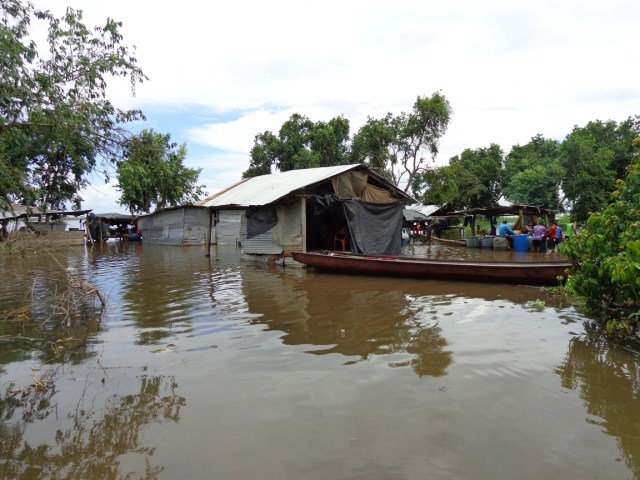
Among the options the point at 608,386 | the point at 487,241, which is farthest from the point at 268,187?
the point at 608,386

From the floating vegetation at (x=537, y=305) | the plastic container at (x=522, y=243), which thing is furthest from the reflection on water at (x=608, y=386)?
the plastic container at (x=522, y=243)

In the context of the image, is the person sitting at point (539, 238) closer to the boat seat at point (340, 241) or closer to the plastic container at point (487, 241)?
the plastic container at point (487, 241)

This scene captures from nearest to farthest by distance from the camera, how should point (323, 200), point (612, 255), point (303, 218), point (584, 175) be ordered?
point (612, 255)
point (303, 218)
point (323, 200)
point (584, 175)

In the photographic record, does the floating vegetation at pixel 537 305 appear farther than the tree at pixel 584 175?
No

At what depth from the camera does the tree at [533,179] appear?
33062 mm

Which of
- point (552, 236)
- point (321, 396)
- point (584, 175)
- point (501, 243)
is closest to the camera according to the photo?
point (321, 396)

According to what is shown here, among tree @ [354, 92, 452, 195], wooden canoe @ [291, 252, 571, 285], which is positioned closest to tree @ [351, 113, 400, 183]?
tree @ [354, 92, 452, 195]

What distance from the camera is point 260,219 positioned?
15.8 metres

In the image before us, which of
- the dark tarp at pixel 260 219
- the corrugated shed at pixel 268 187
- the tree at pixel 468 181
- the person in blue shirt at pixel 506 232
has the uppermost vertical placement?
the tree at pixel 468 181

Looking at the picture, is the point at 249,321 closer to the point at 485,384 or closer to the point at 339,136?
the point at 485,384

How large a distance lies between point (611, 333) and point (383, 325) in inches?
119

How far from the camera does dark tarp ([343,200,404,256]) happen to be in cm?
1445

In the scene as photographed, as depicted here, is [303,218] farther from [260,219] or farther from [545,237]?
[545,237]

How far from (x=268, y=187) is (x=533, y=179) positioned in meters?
25.8
